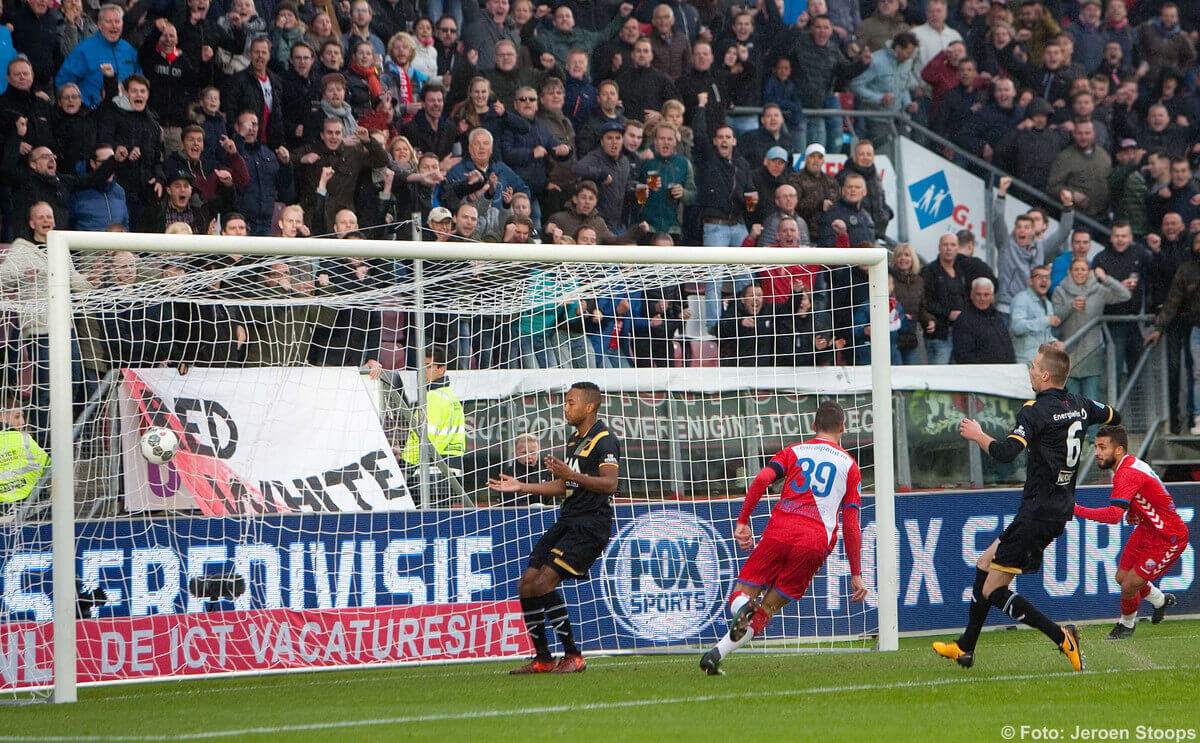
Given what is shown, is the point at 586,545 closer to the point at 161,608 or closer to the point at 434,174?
the point at 161,608

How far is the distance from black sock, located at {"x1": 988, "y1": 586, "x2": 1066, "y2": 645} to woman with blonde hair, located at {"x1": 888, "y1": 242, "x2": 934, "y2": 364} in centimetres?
632

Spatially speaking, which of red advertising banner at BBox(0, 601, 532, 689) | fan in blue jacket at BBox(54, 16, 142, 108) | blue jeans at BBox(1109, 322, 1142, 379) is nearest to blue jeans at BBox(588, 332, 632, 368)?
red advertising banner at BBox(0, 601, 532, 689)

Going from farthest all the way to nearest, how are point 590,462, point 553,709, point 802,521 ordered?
point 590,462, point 802,521, point 553,709

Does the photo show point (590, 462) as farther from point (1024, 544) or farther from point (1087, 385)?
point (1087, 385)

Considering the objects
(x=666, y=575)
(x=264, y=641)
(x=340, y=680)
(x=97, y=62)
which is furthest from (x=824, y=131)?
(x=340, y=680)

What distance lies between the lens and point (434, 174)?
40.7 ft

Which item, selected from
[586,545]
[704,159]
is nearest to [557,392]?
[586,545]

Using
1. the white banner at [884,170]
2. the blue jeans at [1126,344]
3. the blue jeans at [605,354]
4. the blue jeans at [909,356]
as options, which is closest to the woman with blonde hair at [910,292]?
the blue jeans at [909,356]

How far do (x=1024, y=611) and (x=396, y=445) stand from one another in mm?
4787

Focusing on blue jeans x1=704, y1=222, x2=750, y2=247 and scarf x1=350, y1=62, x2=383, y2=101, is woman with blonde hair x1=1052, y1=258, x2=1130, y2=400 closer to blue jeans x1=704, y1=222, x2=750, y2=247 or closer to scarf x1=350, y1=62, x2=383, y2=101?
blue jeans x1=704, y1=222, x2=750, y2=247

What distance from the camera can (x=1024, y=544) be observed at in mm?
8102

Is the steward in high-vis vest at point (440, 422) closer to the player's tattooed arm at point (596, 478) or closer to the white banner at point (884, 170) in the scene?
the player's tattooed arm at point (596, 478)

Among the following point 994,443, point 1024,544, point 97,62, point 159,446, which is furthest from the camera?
point 97,62

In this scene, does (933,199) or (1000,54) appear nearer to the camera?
(933,199)
